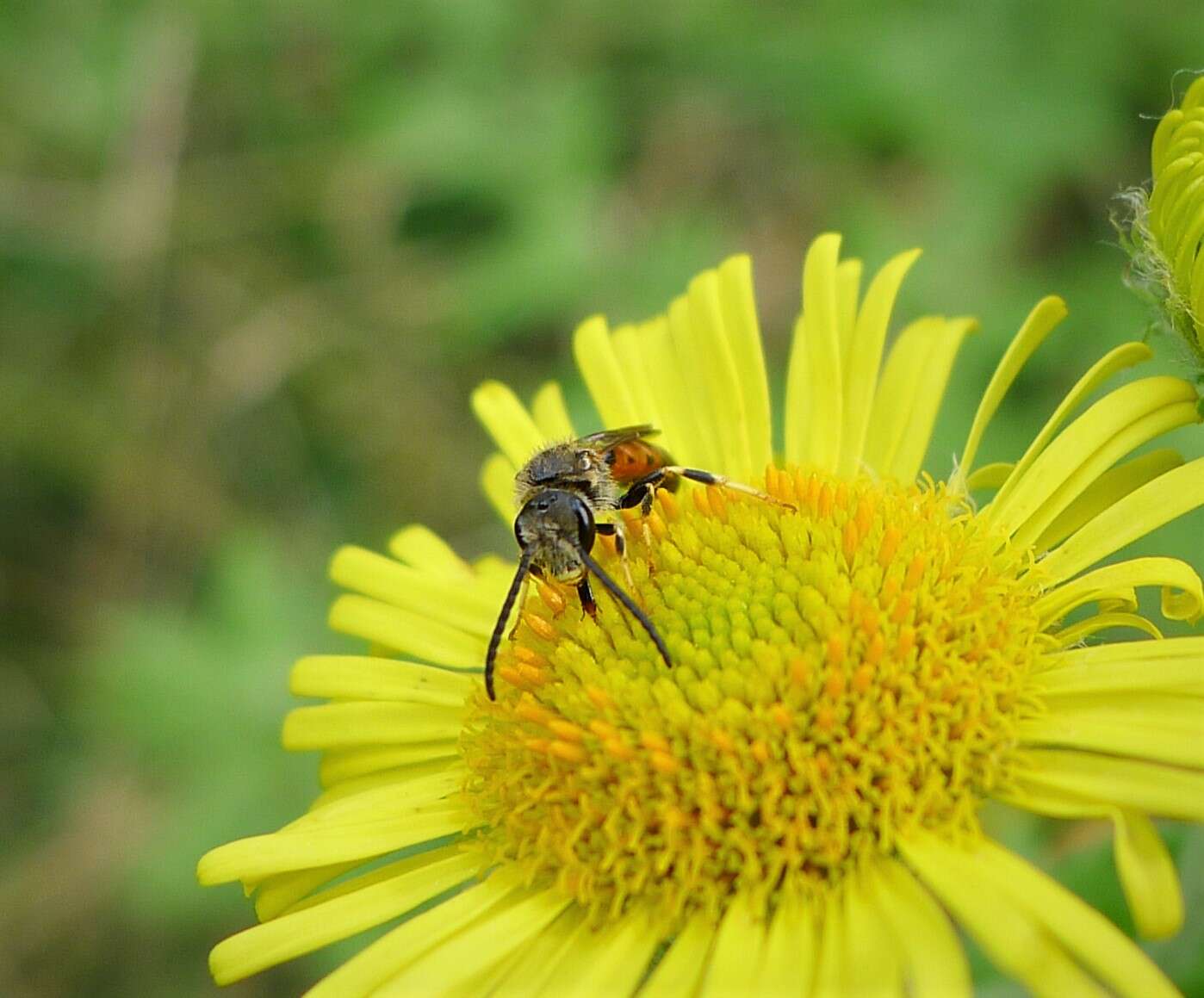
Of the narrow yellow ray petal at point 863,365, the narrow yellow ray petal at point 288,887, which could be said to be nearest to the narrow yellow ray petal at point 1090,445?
the narrow yellow ray petal at point 863,365

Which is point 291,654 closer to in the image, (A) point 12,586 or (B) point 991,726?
(A) point 12,586

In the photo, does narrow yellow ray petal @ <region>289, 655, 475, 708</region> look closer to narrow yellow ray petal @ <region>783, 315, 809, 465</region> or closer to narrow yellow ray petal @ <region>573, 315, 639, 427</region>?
narrow yellow ray petal @ <region>573, 315, 639, 427</region>

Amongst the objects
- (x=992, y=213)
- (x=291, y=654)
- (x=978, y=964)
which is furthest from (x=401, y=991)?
(x=992, y=213)

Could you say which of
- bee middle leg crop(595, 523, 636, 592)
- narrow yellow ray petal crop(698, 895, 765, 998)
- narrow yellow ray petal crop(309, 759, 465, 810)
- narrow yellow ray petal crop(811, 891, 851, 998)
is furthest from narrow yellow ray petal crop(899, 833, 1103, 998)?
narrow yellow ray petal crop(309, 759, 465, 810)

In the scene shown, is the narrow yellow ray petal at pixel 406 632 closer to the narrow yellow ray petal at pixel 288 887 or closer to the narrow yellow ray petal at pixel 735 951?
the narrow yellow ray petal at pixel 288 887

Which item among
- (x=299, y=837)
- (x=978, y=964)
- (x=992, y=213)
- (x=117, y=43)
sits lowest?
(x=978, y=964)

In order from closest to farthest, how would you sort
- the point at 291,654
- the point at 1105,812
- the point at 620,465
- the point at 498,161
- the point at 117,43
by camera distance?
the point at 1105,812
the point at 620,465
the point at 291,654
the point at 498,161
the point at 117,43

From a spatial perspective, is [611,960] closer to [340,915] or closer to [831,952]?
[831,952]
